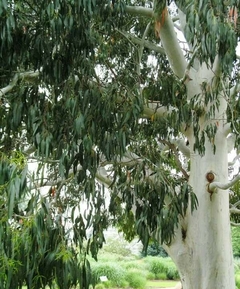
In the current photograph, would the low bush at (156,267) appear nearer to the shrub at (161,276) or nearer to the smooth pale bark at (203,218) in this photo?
the shrub at (161,276)

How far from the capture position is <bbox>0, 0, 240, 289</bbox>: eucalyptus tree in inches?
66.8

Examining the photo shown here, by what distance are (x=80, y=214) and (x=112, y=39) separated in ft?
5.01

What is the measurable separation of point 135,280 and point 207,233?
6.39 m

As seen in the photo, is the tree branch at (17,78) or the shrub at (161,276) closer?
the tree branch at (17,78)

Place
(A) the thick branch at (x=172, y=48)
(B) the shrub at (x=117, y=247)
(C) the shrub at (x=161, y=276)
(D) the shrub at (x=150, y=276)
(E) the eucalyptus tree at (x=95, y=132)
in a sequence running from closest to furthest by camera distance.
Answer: (E) the eucalyptus tree at (x=95, y=132) → (A) the thick branch at (x=172, y=48) → (D) the shrub at (x=150, y=276) → (C) the shrub at (x=161, y=276) → (B) the shrub at (x=117, y=247)

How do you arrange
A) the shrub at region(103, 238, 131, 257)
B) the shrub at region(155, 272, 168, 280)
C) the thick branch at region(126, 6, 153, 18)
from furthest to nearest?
the shrub at region(103, 238, 131, 257), the shrub at region(155, 272, 168, 280), the thick branch at region(126, 6, 153, 18)

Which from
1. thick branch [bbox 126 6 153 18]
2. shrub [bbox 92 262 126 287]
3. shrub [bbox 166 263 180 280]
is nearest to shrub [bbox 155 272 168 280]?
shrub [bbox 166 263 180 280]

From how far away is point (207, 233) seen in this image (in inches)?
142

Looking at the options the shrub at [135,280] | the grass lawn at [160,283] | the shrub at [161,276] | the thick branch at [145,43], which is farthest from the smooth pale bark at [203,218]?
the shrub at [161,276]

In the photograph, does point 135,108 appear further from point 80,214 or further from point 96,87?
point 80,214

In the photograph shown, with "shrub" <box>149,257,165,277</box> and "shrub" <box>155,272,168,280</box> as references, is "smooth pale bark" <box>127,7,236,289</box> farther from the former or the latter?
"shrub" <box>149,257,165,277</box>

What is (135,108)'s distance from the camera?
97.0 inches

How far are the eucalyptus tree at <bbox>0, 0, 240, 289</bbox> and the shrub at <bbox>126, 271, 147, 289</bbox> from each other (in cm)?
599

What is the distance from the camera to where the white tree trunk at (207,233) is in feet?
11.8
